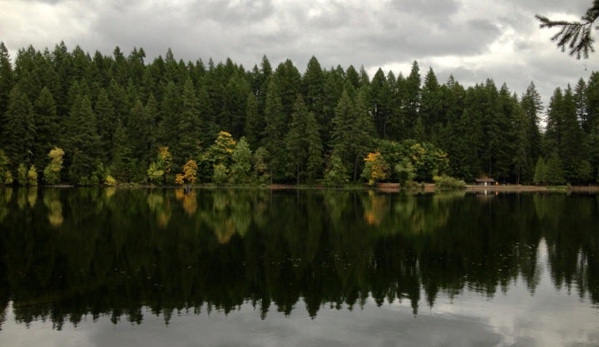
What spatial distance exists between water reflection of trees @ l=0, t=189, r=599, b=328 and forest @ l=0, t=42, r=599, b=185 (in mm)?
45381

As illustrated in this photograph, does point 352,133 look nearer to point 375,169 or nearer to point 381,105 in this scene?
point 375,169

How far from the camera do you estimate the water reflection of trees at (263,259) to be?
18.7 meters

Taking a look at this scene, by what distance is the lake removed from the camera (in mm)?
15414

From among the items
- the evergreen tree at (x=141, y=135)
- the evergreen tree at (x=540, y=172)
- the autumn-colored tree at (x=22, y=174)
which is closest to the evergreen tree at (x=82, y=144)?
the autumn-colored tree at (x=22, y=174)

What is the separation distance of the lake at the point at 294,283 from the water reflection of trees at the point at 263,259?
10 centimetres

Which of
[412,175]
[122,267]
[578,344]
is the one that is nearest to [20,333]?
[122,267]

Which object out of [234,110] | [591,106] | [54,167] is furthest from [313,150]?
[591,106]

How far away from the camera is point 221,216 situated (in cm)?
4294

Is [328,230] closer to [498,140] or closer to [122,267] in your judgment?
[122,267]

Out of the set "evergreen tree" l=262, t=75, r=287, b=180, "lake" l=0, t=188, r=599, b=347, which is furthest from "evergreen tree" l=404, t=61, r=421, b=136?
"lake" l=0, t=188, r=599, b=347

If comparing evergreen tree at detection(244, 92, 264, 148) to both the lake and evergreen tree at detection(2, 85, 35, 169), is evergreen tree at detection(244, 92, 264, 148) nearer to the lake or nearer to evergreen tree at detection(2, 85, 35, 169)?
evergreen tree at detection(2, 85, 35, 169)

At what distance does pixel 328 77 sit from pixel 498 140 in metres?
35.5

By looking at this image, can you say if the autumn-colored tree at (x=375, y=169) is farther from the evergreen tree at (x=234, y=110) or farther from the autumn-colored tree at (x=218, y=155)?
the evergreen tree at (x=234, y=110)

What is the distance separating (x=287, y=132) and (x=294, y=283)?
7989 cm
